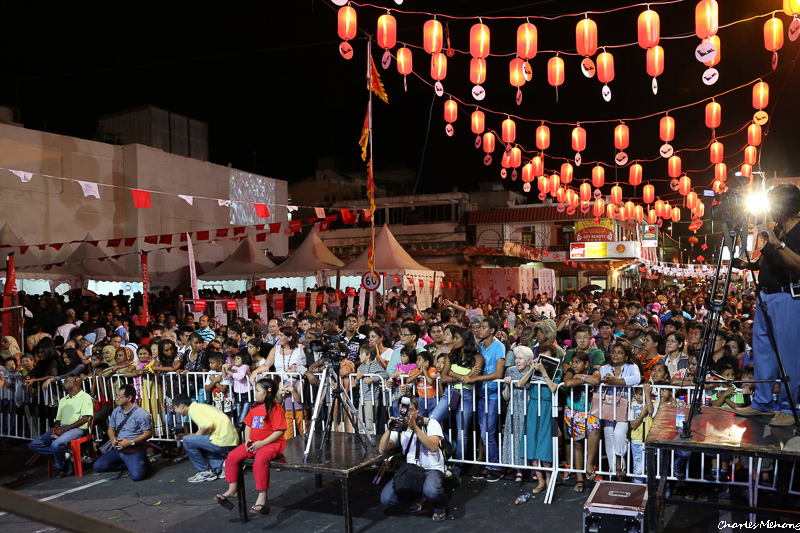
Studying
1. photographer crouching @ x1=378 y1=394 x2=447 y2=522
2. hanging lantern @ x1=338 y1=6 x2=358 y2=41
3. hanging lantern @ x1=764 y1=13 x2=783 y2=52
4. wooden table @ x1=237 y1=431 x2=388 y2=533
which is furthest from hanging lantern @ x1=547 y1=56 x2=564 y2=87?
wooden table @ x1=237 y1=431 x2=388 y2=533

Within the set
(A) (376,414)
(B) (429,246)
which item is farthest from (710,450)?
(B) (429,246)

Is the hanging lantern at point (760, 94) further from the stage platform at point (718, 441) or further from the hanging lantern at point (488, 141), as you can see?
the stage platform at point (718, 441)

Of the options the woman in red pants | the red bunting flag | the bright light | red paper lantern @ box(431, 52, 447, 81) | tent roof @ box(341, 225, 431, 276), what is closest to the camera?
the bright light

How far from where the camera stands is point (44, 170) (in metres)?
20.9

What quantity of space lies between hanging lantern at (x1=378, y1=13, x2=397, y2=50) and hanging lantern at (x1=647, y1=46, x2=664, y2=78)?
4364 mm

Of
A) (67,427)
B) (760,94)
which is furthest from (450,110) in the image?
(67,427)

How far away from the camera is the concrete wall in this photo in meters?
20.4

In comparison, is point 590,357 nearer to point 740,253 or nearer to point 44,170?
point 740,253

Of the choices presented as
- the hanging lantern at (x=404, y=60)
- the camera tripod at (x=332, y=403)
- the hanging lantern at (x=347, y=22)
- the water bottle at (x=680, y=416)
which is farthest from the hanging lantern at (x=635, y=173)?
the camera tripod at (x=332, y=403)

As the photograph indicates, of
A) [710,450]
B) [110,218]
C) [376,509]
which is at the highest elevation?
[110,218]

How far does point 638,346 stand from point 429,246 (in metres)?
31.0

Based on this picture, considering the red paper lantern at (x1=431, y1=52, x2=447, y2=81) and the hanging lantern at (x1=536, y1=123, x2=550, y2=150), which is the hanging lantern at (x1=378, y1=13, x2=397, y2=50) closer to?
the red paper lantern at (x1=431, y1=52, x2=447, y2=81)

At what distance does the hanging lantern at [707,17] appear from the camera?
836 cm

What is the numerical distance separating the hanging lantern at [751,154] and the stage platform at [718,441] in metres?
14.1
